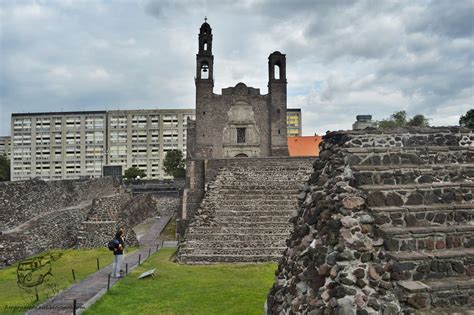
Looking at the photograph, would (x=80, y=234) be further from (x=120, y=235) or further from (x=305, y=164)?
(x=305, y=164)

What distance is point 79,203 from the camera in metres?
23.8

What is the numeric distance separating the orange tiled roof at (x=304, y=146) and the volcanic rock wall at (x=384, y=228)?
1156 inches

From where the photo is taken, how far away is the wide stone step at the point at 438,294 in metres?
5.09

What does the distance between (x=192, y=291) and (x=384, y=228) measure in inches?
235

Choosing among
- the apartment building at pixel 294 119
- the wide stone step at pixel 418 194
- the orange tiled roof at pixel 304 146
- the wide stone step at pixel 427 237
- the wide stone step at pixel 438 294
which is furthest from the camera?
the apartment building at pixel 294 119

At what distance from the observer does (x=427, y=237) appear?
5906mm

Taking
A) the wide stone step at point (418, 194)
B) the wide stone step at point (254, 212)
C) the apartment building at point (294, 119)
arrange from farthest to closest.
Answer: the apartment building at point (294, 119)
the wide stone step at point (254, 212)
the wide stone step at point (418, 194)

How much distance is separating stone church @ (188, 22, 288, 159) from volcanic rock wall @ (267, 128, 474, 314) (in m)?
26.2

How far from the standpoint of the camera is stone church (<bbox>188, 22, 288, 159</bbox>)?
3341 centimetres

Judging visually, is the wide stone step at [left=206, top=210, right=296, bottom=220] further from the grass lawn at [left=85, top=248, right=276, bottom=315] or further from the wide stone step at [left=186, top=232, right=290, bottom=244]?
the grass lawn at [left=85, top=248, right=276, bottom=315]

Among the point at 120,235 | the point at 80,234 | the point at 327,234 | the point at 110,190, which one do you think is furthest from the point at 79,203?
the point at 327,234

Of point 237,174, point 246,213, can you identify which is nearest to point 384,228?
point 246,213

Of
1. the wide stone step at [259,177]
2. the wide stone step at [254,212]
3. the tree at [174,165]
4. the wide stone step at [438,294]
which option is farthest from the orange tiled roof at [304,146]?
the wide stone step at [438,294]

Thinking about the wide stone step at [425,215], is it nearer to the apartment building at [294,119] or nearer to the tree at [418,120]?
the tree at [418,120]
